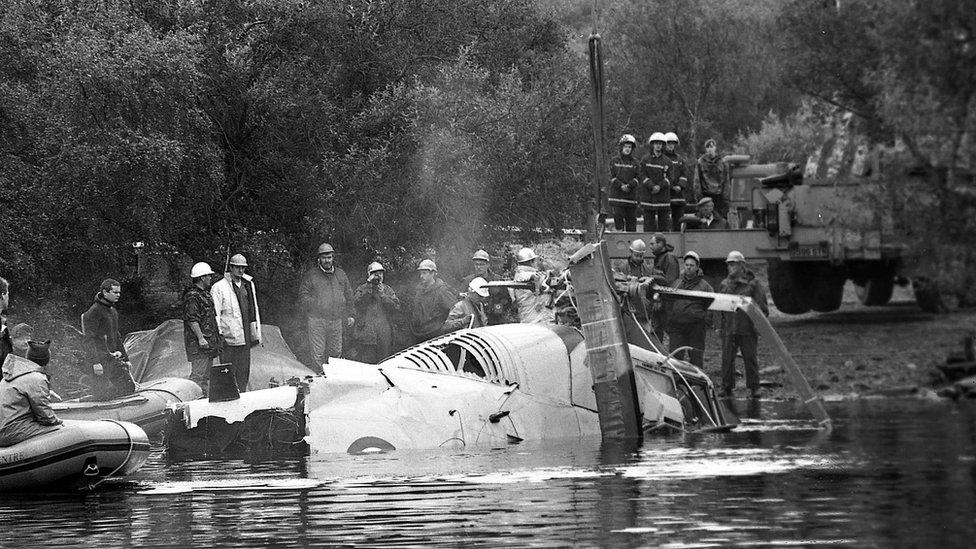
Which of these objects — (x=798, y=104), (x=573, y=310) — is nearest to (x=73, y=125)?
(x=573, y=310)

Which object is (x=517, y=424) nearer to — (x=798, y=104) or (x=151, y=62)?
(x=151, y=62)

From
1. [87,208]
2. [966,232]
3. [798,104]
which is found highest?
[798,104]

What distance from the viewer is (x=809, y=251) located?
27797 millimetres

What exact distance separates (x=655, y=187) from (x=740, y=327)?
4315mm

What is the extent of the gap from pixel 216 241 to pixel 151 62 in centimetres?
362

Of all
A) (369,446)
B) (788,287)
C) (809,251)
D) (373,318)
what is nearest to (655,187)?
(809,251)

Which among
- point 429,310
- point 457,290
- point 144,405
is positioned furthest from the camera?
point 457,290

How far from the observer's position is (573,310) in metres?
20.3

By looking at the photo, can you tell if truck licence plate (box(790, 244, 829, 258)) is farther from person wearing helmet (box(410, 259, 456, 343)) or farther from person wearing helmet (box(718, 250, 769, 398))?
person wearing helmet (box(410, 259, 456, 343))

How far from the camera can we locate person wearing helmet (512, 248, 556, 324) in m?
21.2

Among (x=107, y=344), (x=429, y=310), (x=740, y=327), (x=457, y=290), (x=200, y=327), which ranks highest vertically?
(x=457, y=290)

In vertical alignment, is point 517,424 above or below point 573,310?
below

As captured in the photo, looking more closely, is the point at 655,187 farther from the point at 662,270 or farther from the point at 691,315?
the point at 691,315

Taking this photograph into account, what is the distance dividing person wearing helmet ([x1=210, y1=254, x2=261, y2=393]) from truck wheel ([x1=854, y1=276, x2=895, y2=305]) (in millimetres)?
12999
